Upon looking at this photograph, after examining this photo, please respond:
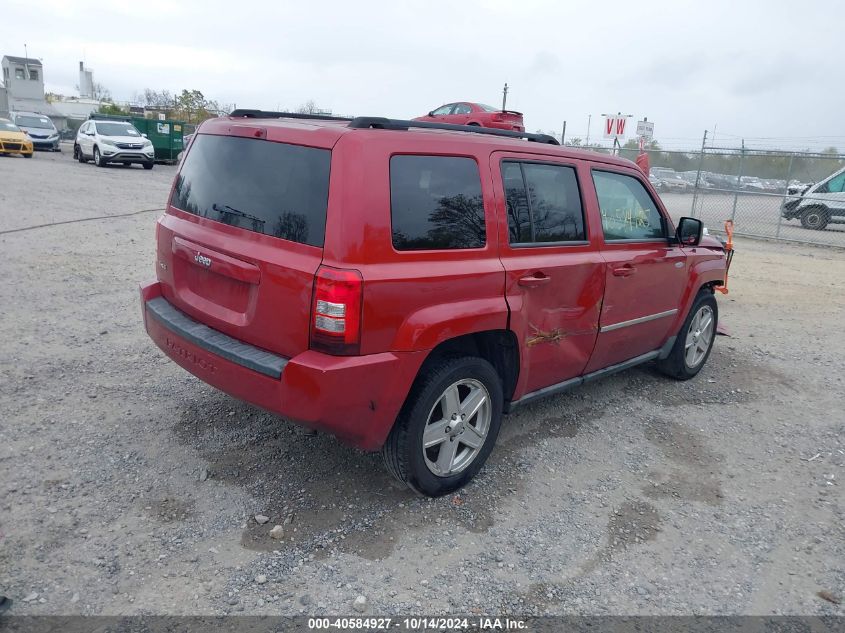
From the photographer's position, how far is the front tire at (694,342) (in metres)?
5.32

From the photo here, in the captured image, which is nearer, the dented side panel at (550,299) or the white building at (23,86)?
the dented side panel at (550,299)

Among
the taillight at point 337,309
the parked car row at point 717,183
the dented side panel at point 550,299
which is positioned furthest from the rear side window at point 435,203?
the parked car row at point 717,183

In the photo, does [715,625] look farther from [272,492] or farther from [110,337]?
[110,337]

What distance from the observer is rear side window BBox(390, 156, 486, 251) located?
308cm

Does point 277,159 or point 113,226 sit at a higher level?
point 277,159

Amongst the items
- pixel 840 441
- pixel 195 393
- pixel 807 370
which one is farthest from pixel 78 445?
pixel 807 370

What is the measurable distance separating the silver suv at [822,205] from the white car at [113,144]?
66.9 feet

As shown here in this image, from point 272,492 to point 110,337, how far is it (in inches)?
111

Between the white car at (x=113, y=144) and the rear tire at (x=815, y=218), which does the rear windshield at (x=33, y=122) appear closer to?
the white car at (x=113, y=144)

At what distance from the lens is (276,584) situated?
2789 millimetres

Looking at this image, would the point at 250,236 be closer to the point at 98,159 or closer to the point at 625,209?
the point at 625,209

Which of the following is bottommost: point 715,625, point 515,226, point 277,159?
point 715,625

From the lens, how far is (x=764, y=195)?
15.9 meters

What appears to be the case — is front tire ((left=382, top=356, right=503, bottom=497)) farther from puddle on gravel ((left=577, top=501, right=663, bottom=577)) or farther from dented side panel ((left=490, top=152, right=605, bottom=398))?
puddle on gravel ((left=577, top=501, right=663, bottom=577))
